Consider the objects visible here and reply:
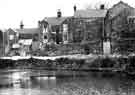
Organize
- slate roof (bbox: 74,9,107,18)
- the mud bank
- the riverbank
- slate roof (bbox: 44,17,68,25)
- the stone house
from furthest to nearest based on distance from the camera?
slate roof (bbox: 44,17,68,25), slate roof (bbox: 74,9,107,18), the stone house, the riverbank, the mud bank

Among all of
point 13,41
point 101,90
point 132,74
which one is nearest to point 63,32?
point 13,41

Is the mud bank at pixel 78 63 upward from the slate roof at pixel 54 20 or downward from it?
downward

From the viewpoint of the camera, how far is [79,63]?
2506 inches

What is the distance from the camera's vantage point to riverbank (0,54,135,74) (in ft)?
186

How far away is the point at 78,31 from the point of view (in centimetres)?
8344

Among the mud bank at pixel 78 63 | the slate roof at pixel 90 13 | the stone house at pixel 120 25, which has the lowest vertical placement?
the mud bank at pixel 78 63

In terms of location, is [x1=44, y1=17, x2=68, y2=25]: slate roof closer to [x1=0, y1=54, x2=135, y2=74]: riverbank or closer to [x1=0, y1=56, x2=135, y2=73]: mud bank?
[x1=0, y1=54, x2=135, y2=74]: riverbank

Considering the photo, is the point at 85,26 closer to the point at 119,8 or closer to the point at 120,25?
the point at 120,25

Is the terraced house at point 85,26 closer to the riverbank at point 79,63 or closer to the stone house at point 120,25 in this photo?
the stone house at point 120,25

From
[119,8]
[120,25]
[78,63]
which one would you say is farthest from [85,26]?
[78,63]

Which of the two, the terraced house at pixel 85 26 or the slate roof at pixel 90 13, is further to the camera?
the terraced house at pixel 85 26

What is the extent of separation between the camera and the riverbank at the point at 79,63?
56.6m

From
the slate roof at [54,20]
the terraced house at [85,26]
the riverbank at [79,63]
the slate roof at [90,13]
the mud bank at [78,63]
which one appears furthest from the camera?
the slate roof at [54,20]

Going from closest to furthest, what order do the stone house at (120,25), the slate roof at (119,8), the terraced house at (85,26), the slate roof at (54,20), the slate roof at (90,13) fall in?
the stone house at (120,25), the slate roof at (119,8), the slate roof at (90,13), the terraced house at (85,26), the slate roof at (54,20)
